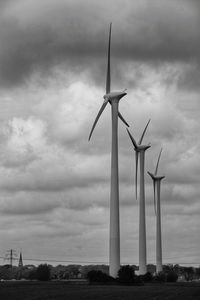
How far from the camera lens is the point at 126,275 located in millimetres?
115375

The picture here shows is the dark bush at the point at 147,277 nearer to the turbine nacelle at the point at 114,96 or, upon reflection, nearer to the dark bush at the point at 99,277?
the dark bush at the point at 99,277

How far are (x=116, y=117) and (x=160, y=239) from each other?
7256cm

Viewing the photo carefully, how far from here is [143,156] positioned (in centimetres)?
15225

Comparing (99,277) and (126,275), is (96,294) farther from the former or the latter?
(99,277)

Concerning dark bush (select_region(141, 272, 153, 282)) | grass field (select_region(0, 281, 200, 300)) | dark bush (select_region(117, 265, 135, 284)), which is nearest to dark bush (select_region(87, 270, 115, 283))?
dark bush (select_region(117, 265, 135, 284))

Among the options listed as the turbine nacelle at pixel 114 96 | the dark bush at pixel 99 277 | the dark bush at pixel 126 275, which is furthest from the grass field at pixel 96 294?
the turbine nacelle at pixel 114 96

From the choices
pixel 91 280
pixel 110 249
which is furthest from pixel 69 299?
pixel 91 280

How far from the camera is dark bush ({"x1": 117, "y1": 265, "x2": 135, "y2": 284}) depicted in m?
115

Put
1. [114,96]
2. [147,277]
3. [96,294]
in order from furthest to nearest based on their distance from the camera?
[147,277] → [114,96] → [96,294]

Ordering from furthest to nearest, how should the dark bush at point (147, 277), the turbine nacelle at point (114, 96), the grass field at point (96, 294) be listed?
the dark bush at point (147, 277), the turbine nacelle at point (114, 96), the grass field at point (96, 294)

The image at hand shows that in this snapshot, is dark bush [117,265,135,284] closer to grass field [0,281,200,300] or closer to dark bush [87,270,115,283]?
dark bush [87,270,115,283]

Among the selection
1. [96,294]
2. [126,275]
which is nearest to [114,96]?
[126,275]

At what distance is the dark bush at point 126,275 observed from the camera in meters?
115

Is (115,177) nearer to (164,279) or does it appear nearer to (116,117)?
(116,117)
